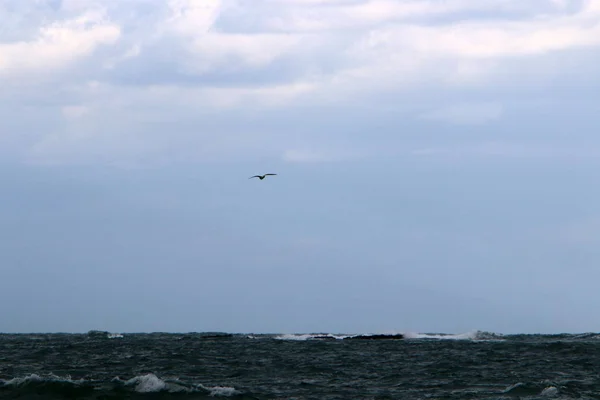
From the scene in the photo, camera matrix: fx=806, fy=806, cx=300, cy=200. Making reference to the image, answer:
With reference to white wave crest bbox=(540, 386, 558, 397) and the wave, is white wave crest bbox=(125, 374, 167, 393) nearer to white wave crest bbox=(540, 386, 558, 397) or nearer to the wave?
the wave

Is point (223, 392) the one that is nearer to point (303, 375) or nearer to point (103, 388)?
point (103, 388)

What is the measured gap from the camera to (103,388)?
3228 cm

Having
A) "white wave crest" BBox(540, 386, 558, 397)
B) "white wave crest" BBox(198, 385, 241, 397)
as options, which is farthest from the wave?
"white wave crest" BBox(540, 386, 558, 397)

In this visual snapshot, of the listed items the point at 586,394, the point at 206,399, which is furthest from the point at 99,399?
the point at 586,394

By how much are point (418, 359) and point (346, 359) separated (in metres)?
4.80

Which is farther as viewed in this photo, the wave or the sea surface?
the sea surface

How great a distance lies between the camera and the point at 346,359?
5416 cm

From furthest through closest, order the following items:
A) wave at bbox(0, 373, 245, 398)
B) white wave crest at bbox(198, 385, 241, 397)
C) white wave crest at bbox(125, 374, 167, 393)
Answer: white wave crest at bbox(125, 374, 167, 393) < wave at bbox(0, 373, 245, 398) < white wave crest at bbox(198, 385, 241, 397)

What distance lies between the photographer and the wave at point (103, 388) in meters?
31.5

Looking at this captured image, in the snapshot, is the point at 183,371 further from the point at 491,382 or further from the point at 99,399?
the point at 491,382

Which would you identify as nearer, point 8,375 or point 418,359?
point 8,375

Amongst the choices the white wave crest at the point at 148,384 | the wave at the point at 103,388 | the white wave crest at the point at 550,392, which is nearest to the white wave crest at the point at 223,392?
the wave at the point at 103,388

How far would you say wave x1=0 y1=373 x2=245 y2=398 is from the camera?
31.5m

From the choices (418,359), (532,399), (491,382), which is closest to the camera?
(532,399)
